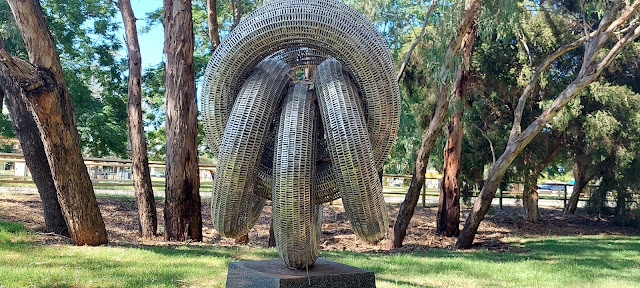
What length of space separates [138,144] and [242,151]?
7047mm

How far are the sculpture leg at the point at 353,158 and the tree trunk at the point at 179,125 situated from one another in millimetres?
5476

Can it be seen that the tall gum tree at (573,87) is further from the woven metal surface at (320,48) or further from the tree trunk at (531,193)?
the woven metal surface at (320,48)

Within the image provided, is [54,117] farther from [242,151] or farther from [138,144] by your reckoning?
[138,144]

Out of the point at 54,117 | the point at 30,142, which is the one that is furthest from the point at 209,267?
the point at 30,142

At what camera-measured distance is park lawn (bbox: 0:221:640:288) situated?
563 centimetres

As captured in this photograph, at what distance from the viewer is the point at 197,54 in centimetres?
2091

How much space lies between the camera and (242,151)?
4.12 m

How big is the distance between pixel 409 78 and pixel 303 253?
12.7 meters

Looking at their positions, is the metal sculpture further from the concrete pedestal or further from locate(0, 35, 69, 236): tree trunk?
locate(0, 35, 69, 236): tree trunk

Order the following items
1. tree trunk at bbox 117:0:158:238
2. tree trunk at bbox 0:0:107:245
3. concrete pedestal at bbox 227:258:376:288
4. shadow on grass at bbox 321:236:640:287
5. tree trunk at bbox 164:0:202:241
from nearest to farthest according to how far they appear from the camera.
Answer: concrete pedestal at bbox 227:258:376:288 < tree trunk at bbox 0:0:107:245 < shadow on grass at bbox 321:236:640:287 < tree trunk at bbox 164:0:202:241 < tree trunk at bbox 117:0:158:238

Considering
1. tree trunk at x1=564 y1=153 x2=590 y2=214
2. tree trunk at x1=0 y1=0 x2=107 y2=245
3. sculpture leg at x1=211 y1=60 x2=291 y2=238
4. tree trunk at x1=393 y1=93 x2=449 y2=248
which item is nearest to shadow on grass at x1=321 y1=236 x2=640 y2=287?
tree trunk at x1=393 y1=93 x2=449 y2=248

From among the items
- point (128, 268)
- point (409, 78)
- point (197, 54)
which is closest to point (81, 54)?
point (197, 54)

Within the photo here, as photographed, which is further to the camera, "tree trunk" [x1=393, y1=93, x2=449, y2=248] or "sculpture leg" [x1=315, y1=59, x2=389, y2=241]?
"tree trunk" [x1=393, y1=93, x2=449, y2=248]

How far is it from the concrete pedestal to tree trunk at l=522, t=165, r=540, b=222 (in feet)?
44.9
